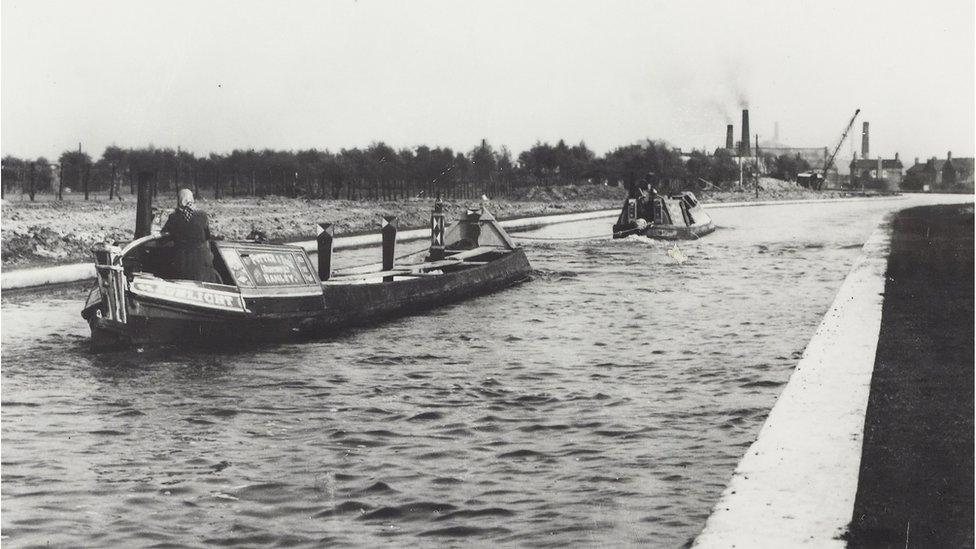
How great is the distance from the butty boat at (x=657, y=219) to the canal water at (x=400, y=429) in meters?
22.2

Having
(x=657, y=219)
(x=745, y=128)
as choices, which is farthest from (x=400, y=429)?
(x=745, y=128)

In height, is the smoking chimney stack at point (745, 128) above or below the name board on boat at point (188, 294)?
above

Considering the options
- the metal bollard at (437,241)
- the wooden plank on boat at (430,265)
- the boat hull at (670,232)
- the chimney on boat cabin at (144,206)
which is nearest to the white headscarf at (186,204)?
the chimney on boat cabin at (144,206)

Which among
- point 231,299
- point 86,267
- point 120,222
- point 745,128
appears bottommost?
point 86,267

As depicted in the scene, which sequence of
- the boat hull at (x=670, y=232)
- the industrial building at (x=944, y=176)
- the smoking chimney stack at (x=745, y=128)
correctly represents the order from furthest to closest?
the industrial building at (x=944, y=176) < the smoking chimney stack at (x=745, y=128) < the boat hull at (x=670, y=232)

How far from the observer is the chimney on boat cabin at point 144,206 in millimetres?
15641

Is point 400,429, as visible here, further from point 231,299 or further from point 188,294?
point 231,299

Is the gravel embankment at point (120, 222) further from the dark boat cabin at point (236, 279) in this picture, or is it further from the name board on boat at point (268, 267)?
the dark boat cabin at point (236, 279)

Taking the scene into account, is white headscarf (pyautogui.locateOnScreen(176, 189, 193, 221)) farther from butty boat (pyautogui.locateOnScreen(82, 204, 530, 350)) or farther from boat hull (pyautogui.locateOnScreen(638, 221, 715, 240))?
boat hull (pyautogui.locateOnScreen(638, 221, 715, 240))

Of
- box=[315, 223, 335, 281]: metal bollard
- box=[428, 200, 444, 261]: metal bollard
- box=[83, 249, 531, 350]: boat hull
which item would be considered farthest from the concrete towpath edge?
box=[428, 200, 444, 261]: metal bollard

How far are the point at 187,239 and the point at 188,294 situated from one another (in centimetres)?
78

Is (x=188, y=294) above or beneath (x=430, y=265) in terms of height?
above

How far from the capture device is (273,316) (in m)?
14.4

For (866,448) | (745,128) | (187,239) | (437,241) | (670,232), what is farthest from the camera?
(745,128)
